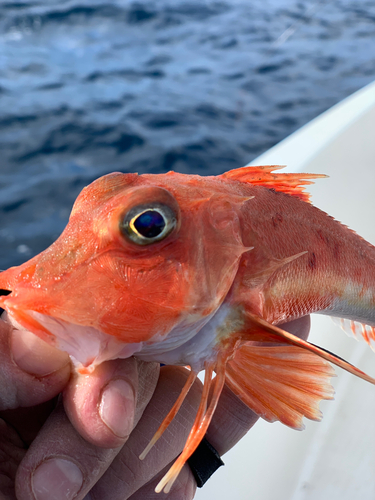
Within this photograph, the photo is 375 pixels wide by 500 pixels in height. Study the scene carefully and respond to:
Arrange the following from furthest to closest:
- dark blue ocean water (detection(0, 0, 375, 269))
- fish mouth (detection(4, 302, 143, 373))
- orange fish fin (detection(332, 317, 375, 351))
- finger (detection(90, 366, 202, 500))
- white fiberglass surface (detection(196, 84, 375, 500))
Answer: dark blue ocean water (detection(0, 0, 375, 269))
white fiberglass surface (detection(196, 84, 375, 500))
orange fish fin (detection(332, 317, 375, 351))
finger (detection(90, 366, 202, 500))
fish mouth (detection(4, 302, 143, 373))

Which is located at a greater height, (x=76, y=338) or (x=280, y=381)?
(x=76, y=338)

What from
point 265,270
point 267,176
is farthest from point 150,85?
point 265,270

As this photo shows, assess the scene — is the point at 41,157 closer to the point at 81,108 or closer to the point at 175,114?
the point at 81,108

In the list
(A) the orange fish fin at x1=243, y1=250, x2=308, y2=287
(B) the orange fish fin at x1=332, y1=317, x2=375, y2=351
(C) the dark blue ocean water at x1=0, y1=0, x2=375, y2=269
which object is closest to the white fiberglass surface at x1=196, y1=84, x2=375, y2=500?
(B) the orange fish fin at x1=332, y1=317, x2=375, y2=351

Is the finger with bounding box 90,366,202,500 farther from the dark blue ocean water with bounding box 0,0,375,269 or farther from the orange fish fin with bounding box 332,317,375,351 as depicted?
the dark blue ocean water with bounding box 0,0,375,269

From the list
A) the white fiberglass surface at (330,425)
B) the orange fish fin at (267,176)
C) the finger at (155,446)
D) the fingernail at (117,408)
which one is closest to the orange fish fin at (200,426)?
the fingernail at (117,408)

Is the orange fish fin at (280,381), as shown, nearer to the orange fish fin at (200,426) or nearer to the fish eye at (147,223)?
the orange fish fin at (200,426)

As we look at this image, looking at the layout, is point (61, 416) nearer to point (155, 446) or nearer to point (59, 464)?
point (59, 464)
